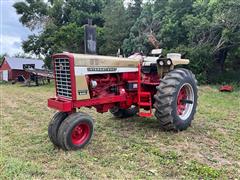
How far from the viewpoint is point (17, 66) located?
3105 centimetres

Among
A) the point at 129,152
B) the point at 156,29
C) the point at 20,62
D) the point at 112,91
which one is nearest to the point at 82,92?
the point at 112,91

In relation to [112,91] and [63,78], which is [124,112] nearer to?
[112,91]

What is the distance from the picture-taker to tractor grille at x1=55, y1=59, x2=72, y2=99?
169 inches

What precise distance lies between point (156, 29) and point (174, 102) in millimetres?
11861

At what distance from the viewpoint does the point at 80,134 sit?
4.38 m

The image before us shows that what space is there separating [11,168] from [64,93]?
1408mm

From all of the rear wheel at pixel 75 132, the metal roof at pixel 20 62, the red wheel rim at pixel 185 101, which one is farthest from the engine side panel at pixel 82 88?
the metal roof at pixel 20 62

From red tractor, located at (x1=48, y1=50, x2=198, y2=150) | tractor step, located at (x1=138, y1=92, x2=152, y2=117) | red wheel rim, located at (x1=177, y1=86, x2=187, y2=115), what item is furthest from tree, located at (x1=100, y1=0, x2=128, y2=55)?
tractor step, located at (x1=138, y1=92, x2=152, y2=117)

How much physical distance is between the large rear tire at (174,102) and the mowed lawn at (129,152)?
0.67ft

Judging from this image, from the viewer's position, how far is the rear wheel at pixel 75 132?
13.4 feet

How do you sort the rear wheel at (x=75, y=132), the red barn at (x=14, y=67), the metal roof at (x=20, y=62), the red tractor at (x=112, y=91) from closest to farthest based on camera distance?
the rear wheel at (x=75, y=132)
the red tractor at (x=112, y=91)
the red barn at (x=14, y=67)
the metal roof at (x=20, y=62)

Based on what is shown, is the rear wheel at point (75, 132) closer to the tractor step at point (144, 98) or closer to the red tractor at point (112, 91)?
the red tractor at point (112, 91)

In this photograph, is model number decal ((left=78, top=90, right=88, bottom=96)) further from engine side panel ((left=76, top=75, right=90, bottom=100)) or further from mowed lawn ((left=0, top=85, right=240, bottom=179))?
mowed lawn ((left=0, top=85, right=240, bottom=179))

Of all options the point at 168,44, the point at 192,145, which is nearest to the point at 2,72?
the point at 168,44
